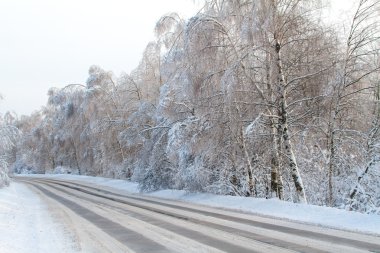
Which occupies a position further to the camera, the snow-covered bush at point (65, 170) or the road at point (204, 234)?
the snow-covered bush at point (65, 170)

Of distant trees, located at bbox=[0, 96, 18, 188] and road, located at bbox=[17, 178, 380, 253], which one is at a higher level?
distant trees, located at bbox=[0, 96, 18, 188]

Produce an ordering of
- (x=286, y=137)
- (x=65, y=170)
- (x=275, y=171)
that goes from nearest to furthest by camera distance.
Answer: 1. (x=286, y=137)
2. (x=275, y=171)
3. (x=65, y=170)

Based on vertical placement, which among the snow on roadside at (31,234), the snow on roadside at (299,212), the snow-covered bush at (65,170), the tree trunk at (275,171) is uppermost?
the snow-covered bush at (65,170)

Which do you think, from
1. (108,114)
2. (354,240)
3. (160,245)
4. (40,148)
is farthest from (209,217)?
(40,148)

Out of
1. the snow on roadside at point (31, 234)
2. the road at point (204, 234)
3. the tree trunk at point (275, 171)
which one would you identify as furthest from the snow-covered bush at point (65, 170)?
the road at point (204, 234)

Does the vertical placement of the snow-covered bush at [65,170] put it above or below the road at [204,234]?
above

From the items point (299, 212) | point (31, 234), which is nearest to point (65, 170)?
point (31, 234)

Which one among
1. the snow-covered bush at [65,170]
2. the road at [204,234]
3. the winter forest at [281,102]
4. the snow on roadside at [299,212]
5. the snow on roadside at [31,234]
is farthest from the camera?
the snow-covered bush at [65,170]

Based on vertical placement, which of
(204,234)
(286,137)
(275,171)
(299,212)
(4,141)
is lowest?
(204,234)

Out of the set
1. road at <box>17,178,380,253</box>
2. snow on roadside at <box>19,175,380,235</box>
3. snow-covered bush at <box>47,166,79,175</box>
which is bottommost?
road at <box>17,178,380,253</box>

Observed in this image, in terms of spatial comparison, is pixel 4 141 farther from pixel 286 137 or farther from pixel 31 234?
pixel 286 137

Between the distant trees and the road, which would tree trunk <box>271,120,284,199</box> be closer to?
the road

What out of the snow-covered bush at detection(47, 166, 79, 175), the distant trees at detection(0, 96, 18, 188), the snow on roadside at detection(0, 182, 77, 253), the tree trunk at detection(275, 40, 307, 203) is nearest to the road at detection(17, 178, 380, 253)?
the snow on roadside at detection(0, 182, 77, 253)

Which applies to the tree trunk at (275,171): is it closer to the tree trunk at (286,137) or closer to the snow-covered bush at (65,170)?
the tree trunk at (286,137)
